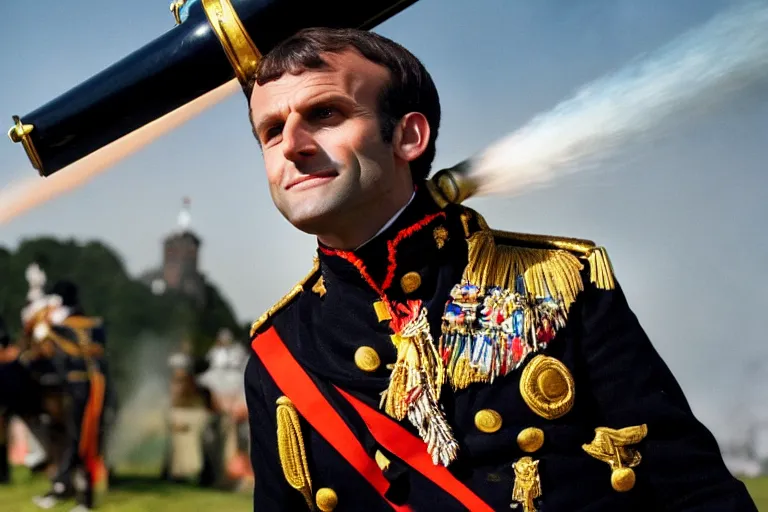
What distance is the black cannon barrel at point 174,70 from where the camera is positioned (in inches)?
71.6

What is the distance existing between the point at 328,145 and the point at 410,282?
1.12ft

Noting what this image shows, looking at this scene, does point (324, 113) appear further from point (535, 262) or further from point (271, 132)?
point (535, 262)

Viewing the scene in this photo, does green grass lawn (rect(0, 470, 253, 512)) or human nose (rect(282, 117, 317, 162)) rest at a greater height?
human nose (rect(282, 117, 317, 162))

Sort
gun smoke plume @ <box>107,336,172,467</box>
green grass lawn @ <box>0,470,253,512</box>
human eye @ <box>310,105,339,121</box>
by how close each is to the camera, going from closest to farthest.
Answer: human eye @ <box>310,105,339,121</box> → green grass lawn @ <box>0,470,253,512</box> → gun smoke plume @ <box>107,336,172,467</box>

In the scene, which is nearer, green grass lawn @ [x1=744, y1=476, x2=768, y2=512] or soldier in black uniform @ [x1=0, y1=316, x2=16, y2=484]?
green grass lawn @ [x1=744, y1=476, x2=768, y2=512]

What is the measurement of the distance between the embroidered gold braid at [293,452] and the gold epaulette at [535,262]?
1.63ft

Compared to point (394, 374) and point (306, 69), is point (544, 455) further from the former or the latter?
point (306, 69)

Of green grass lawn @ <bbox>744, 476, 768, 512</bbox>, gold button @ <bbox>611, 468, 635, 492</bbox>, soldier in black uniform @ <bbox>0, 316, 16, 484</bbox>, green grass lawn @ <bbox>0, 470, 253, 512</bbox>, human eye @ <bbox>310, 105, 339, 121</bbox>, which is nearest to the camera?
gold button @ <bbox>611, 468, 635, 492</bbox>

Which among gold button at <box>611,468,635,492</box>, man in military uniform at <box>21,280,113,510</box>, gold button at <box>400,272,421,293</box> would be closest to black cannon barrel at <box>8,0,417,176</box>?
gold button at <box>400,272,421,293</box>

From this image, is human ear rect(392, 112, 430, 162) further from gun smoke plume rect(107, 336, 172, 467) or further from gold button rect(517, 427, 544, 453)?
gun smoke plume rect(107, 336, 172, 467)

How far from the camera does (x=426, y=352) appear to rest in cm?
160

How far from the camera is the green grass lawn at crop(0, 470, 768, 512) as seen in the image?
8.16 meters

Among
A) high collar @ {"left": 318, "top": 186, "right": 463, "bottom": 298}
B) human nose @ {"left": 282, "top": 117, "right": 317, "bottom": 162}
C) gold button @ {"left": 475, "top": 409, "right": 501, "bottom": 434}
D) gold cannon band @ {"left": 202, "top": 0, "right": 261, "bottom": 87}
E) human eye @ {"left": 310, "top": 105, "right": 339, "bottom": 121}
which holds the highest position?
gold cannon band @ {"left": 202, "top": 0, "right": 261, "bottom": 87}

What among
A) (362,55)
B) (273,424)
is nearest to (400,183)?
(362,55)
